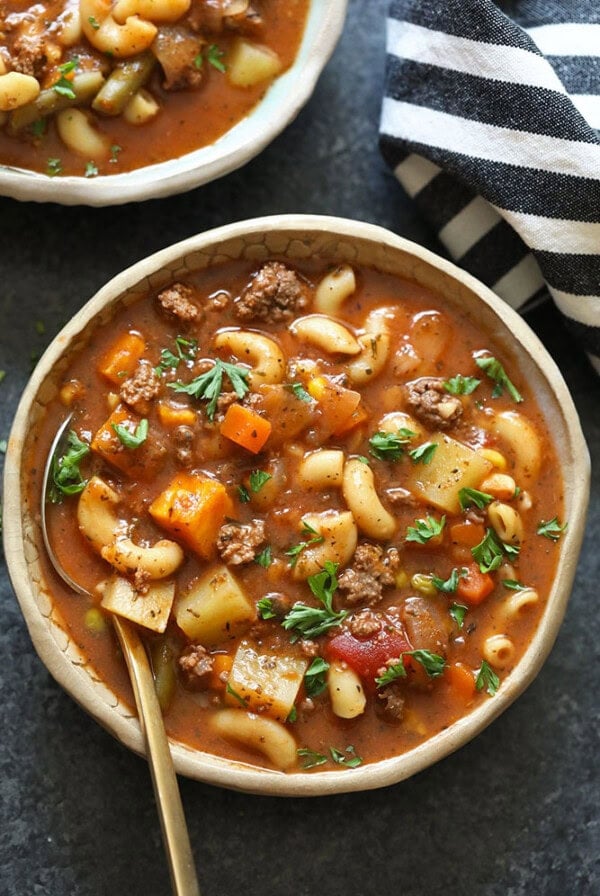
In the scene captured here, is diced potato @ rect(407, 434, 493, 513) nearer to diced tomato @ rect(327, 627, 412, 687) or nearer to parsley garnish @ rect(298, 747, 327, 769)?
diced tomato @ rect(327, 627, 412, 687)

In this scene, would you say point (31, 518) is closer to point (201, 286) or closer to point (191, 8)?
point (201, 286)

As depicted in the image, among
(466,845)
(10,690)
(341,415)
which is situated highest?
(341,415)

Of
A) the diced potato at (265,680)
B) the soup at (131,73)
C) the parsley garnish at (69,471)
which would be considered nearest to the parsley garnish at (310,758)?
the diced potato at (265,680)

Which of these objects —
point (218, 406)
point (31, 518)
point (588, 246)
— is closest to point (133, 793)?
point (31, 518)

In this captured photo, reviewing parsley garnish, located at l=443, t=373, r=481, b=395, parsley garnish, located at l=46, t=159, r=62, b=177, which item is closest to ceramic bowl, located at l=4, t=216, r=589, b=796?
parsley garnish, located at l=443, t=373, r=481, b=395

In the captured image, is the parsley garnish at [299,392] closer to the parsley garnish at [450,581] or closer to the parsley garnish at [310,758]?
the parsley garnish at [450,581]

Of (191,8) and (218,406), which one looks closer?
(218,406)
